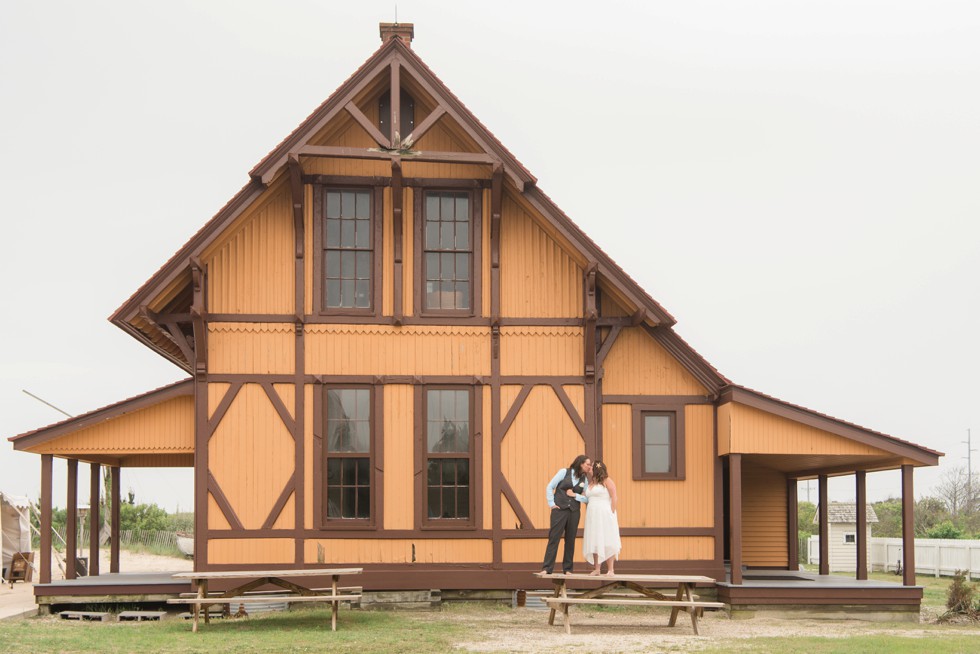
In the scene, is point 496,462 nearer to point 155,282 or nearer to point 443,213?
point 443,213

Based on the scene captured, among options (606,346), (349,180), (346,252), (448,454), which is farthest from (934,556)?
(349,180)

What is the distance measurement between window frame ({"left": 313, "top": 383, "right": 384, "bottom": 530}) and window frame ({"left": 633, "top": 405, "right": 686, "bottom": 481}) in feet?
14.4

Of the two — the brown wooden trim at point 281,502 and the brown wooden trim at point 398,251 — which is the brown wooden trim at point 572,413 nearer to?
the brown wooden trim at point 398,251

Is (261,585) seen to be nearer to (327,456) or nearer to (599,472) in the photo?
(327,456)

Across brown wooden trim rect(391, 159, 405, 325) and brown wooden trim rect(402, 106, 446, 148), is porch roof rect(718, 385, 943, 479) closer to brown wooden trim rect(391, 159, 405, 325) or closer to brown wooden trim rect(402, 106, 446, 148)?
brown wooden trim rect(391, 159, 405, 325)

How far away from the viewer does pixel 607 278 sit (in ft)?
68.3

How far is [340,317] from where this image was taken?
21.0 metres

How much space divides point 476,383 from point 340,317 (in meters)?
2.55

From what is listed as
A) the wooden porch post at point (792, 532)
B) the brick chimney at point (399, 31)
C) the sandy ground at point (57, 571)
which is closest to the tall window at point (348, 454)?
the sandy ground at point (57, 571)

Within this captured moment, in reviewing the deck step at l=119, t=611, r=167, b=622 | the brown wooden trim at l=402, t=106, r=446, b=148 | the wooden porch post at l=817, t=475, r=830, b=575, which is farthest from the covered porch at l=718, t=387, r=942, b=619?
the deck step at l=119, t=611, r=167, b=622

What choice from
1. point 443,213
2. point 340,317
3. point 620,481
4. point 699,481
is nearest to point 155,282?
point 340,317

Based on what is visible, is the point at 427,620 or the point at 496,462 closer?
the point at 427,620

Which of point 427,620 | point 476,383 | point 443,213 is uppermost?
point 443,213

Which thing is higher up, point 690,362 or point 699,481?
point 690,362
